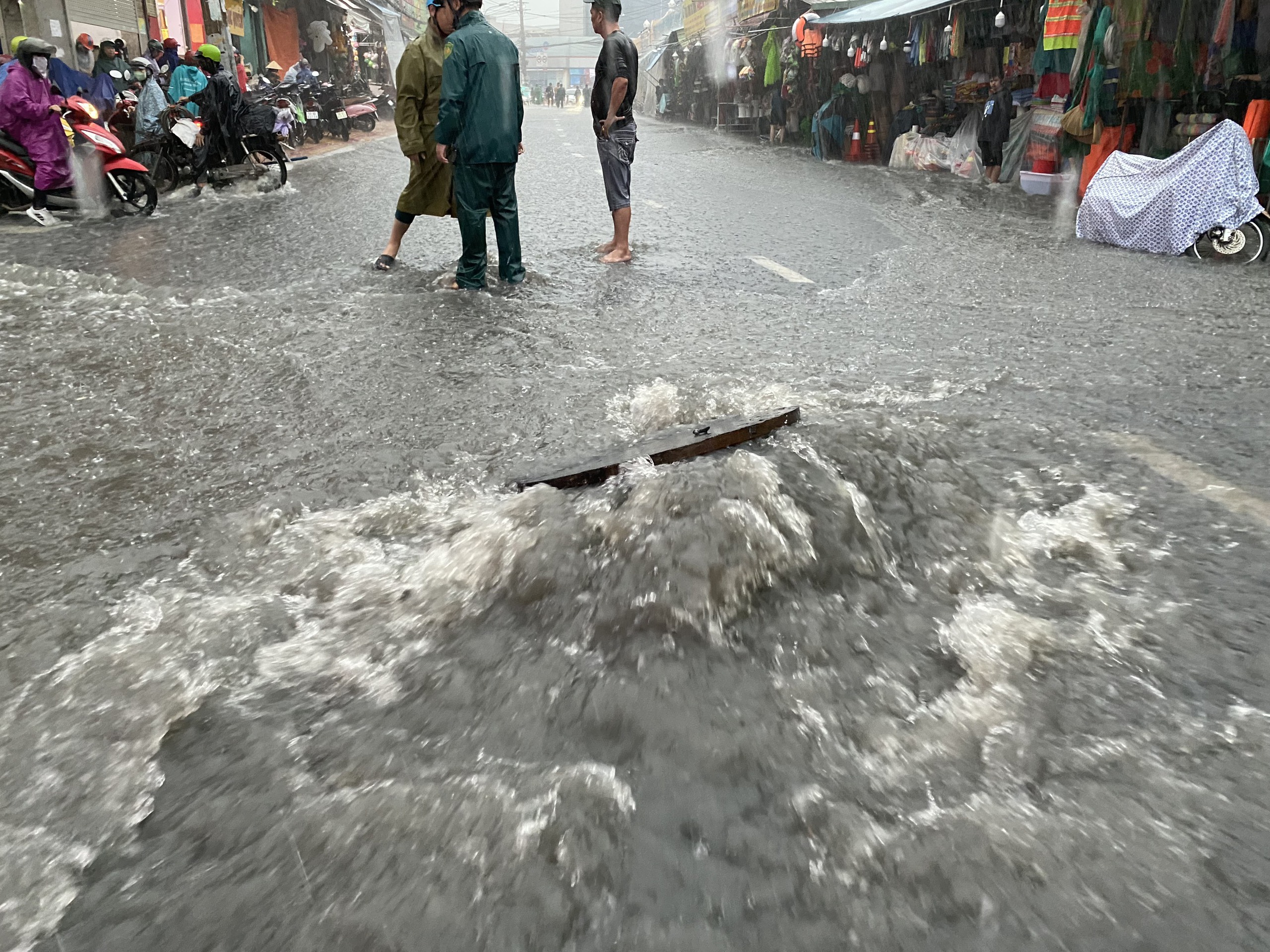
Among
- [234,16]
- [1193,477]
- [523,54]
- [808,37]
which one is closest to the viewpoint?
[1193,477]

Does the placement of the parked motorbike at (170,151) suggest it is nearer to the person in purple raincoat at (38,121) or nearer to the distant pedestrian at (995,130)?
the person in purple raincoat at (38,121)

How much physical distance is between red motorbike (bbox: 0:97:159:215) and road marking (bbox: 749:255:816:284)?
225 inches

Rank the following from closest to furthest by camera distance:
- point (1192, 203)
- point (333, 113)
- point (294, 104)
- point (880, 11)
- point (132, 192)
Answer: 1. point (1192, 203)
2. point (132, 192)
3. point (880, 11)
4. point (294, 104)
5. point (333, 113)

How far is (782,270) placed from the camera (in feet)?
22.9

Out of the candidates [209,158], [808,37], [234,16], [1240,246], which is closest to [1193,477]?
[1240,246]

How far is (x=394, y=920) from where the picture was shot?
5.24 ft

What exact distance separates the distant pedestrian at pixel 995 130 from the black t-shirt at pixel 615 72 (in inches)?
329

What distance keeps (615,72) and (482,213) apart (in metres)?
1.53

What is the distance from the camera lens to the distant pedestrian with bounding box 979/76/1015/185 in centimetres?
1369

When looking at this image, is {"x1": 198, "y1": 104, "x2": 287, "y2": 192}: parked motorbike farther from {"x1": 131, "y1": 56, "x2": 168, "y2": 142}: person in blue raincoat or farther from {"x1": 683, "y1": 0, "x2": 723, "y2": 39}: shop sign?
{"x1": 683, "y1": 0, "x2": 723, "y2": 39}: shop sign

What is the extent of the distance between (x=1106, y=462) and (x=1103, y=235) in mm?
6145

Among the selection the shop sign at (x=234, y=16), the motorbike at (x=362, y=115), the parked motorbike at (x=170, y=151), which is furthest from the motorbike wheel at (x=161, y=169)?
the shop sign at (x=234, y=16)

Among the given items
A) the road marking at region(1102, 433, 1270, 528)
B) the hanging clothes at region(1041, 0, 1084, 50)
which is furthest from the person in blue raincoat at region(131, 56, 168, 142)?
the road marking at region(1102, 433, 1270, 528)

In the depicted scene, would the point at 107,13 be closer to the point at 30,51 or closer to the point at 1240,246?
the point at 30,51
